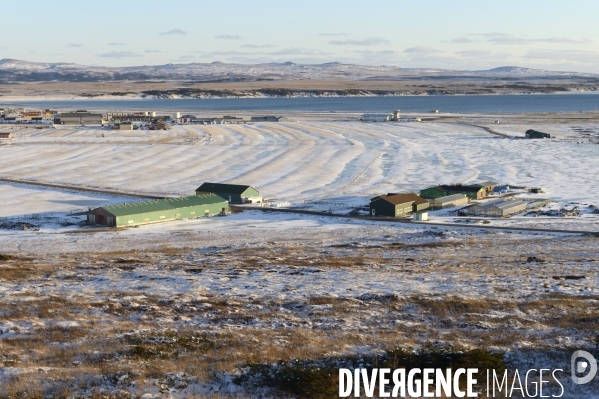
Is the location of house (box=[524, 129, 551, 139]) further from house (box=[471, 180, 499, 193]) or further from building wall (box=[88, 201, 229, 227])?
building wall (box=[88, 201, 229, 227])

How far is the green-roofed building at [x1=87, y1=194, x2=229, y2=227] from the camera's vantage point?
47.6m

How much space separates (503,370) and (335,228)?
2882 centimetres

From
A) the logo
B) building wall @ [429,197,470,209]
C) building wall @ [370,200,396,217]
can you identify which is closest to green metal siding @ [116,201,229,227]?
building wall @ [370,200,396,217]

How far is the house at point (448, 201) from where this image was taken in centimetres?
5366

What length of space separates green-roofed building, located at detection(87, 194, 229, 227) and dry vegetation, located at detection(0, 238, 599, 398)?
1363 cm

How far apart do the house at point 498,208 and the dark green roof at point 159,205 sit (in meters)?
17.5

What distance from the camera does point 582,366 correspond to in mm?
17453

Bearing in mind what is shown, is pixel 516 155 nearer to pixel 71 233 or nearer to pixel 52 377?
pixel 71 233

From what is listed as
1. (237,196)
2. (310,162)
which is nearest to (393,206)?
(237,196)

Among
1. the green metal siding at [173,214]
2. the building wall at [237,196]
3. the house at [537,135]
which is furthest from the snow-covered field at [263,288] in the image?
the house at [537,135]

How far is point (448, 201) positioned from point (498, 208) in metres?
5.18

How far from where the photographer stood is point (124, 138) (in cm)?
10612

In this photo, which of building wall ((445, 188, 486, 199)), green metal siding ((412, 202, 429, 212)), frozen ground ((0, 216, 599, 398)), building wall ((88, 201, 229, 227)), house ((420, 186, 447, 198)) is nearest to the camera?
frozen ground ((0, 216, 599, 398))

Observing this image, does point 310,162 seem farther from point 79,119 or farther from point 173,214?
point 79,119
